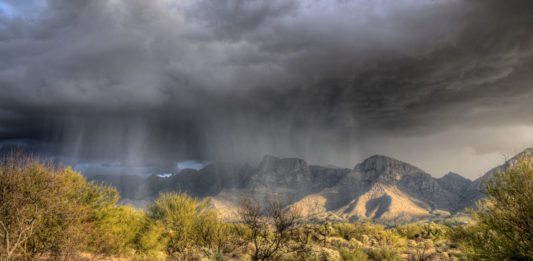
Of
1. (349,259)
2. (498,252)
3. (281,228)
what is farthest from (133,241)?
(498,252)

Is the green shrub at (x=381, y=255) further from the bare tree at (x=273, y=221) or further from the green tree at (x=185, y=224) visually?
the green tree at (x=185, y=224)

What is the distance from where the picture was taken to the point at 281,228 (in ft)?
69.4

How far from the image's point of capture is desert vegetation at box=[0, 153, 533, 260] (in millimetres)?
12961

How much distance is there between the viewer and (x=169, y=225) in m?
29.0

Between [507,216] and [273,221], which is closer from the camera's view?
[507,216]

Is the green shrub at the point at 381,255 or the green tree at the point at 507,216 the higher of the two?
the green tree at the point at 507,216

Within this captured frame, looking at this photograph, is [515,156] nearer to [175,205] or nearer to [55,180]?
[55,180]

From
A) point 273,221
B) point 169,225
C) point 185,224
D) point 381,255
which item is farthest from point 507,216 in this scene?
point 169,225

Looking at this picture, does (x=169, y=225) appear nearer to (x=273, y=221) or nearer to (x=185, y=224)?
(x=185, y=224)

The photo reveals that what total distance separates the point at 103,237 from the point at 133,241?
27.3ft

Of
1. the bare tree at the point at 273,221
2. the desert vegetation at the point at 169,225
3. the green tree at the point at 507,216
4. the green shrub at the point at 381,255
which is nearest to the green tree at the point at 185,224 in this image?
the desert vegetation at the point at 169,225

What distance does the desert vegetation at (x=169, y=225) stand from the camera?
510 inches

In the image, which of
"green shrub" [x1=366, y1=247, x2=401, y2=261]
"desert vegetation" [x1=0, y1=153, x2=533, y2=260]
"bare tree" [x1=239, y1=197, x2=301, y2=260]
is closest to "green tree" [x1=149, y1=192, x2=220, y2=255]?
"desert vegetation" [x1=0, y1=153, x2=533, y2=260]

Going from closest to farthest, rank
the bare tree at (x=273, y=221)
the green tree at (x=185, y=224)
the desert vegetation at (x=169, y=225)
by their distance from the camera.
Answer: the desert vegetation at (x=169, y=225)
the bare tree at (x=273, y=221)
the green tree at (x=185, y=224)
